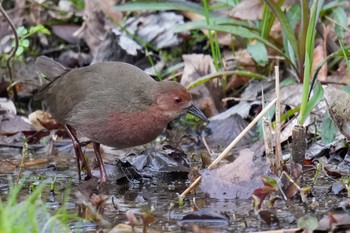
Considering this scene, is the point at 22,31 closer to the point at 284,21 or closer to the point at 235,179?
the point at 284,21

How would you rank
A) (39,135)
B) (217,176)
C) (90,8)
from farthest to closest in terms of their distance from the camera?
(90,8) < (39,135) < (217,176)

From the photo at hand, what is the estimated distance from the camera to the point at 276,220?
3.76m

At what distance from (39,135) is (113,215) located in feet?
8.79

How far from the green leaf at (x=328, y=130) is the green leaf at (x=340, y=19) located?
1.60 meters

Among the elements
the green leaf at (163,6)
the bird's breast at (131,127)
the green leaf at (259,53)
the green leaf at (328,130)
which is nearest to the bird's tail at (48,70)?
the bird's breast at (131,127)

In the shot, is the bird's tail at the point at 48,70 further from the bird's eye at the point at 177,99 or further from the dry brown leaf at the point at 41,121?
the bird's eye at the point at 177,99

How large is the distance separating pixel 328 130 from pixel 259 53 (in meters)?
1.44

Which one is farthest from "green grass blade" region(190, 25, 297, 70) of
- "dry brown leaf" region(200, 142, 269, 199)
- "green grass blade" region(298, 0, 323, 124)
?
"dry brown leaf" region(200, 142, 269, 199)

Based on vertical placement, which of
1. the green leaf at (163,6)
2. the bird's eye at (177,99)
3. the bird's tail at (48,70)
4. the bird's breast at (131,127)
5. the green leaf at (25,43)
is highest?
the green leaf at (163,6)

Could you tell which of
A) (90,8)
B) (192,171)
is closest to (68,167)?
(192,171)

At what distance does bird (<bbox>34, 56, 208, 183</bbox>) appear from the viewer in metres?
4.94

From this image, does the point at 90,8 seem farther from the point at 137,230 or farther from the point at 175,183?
the point at 137,230

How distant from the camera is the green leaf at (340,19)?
6652mm

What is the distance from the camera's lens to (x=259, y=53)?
256 inches
